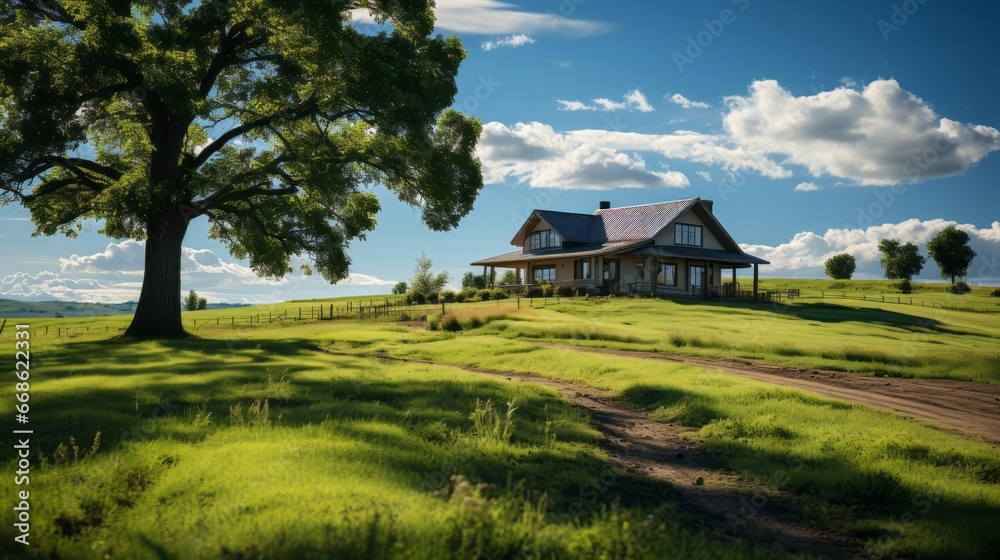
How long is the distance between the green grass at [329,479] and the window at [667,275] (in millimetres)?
44710

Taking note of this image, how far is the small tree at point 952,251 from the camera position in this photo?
10831 centimetres

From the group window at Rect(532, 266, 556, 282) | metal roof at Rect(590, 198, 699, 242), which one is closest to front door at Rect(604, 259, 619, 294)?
metal roof at Rect(590, 198, 699, 242)

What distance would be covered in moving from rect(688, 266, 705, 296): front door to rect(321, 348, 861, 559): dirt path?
46.6 m

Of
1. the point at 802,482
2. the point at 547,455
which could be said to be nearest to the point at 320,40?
the point at 547,455

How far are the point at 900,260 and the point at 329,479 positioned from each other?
131384 millimetres

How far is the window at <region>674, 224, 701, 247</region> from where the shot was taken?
59406 mm

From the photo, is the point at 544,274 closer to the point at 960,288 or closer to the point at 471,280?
the point at 471,280

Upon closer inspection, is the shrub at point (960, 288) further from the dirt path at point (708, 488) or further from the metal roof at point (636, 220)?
the dirt path at point (708, 488)

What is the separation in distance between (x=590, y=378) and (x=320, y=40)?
15951 mm

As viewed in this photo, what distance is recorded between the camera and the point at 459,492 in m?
6.29

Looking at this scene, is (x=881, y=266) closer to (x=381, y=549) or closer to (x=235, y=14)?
(x=235, y=14)

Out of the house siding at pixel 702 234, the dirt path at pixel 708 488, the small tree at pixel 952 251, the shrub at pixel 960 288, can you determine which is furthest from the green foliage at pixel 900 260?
the dirt path at pixel 708 488

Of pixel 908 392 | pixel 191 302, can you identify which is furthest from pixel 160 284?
pixel 191 302

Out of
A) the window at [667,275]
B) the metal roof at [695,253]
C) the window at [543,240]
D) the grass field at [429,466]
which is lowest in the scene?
the grass field at [429,466]
